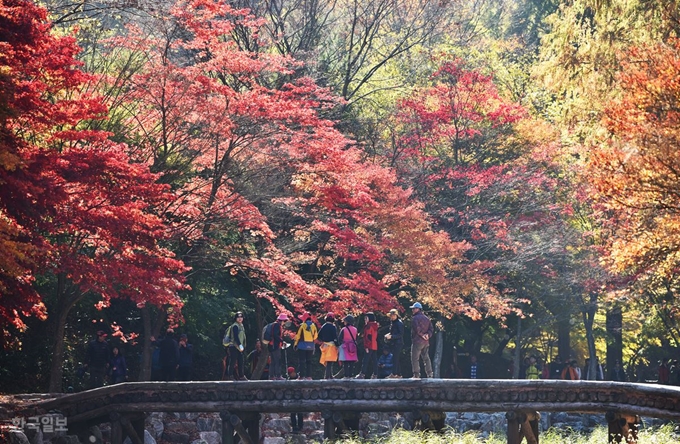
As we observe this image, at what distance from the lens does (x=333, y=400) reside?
60.1 feet

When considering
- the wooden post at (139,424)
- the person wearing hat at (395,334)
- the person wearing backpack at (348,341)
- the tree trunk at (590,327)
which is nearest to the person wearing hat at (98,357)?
the wooden post at (139,424)

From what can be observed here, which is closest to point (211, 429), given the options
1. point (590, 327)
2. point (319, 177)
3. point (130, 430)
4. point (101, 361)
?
point (101, 361)

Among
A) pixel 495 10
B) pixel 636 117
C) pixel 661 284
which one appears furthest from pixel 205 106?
pixel 495 10

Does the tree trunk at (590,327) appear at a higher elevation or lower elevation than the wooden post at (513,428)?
higher

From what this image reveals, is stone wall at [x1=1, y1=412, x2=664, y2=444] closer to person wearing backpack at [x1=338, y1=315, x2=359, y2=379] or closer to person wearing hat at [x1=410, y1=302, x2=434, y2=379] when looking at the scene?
person wearing hat at [x1=410, y1=302, x2=434, y2=379]

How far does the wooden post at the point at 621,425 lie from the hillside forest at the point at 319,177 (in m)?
4.05

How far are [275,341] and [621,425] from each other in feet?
23.8

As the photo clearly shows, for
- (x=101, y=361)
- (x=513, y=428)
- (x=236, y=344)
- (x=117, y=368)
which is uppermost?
(x=236, y=344)

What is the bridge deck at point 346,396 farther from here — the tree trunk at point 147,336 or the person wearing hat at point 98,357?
the tree trunk at point 147,336

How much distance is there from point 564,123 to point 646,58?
4.43 m

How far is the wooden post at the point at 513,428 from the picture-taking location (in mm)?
18000

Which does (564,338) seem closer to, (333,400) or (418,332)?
(418,332)

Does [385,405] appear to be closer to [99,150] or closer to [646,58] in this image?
[99,150]

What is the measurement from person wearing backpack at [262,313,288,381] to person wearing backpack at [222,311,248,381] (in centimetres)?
64
